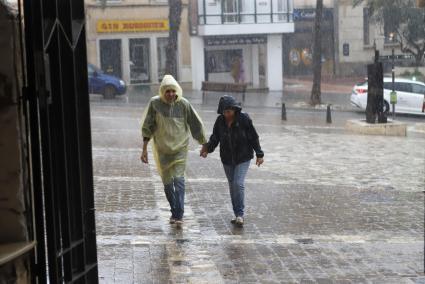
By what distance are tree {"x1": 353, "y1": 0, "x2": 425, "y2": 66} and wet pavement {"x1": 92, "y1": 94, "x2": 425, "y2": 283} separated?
84.7 feet

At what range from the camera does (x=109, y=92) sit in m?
32.0

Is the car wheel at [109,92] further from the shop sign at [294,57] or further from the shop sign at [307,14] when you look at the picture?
the shop sign at [294,57]

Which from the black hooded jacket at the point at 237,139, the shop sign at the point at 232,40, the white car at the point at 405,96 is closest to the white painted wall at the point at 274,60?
the shop sign at the point at 232,40

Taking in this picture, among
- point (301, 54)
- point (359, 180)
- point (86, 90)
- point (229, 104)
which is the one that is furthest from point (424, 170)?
point (301, 54)

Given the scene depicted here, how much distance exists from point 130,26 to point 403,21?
14.7 meters

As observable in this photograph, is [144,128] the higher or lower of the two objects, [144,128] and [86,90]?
the lower

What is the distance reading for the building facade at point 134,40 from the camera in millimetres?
37594

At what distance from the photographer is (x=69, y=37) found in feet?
13.7

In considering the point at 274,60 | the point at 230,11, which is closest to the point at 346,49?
the point at 274,60

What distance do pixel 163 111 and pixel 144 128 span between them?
0.88ft

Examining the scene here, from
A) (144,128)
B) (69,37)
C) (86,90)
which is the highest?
(69,37)

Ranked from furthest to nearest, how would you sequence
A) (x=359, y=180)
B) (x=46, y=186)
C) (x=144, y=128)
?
(x=359, y=180), (x=144, y=128), (x=46, y=186)

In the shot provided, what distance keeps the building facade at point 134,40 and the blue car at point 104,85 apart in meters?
5.80

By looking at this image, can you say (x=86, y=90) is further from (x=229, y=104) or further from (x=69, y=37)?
(x=229, y=104)
